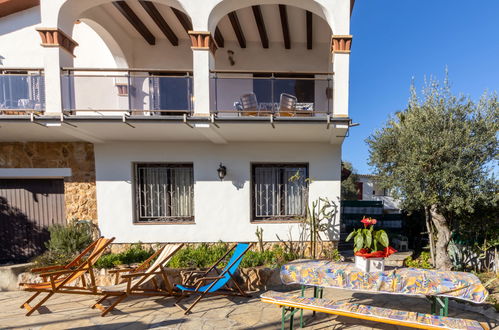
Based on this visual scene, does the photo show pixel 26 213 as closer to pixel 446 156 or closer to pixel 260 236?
pixel 260 236

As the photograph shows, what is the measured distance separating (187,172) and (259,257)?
289 centimetres

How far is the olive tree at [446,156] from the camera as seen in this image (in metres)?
4.18

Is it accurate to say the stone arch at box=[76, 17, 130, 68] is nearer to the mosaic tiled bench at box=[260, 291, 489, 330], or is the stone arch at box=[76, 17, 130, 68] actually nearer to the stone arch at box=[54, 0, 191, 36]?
the stone arch at box=[54, 0, 191, 36]

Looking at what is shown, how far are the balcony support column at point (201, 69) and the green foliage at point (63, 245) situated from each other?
4114mm

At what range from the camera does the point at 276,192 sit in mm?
5953

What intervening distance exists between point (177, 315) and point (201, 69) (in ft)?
15.1

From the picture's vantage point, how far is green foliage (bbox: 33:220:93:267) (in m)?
4.80

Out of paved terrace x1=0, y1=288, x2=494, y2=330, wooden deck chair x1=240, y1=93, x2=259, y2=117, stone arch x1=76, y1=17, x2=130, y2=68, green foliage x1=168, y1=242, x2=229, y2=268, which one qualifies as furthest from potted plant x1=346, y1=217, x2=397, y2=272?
stone arch x1=76, y1=17, x2=130, y2=68

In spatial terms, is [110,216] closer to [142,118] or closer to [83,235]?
[83,235]

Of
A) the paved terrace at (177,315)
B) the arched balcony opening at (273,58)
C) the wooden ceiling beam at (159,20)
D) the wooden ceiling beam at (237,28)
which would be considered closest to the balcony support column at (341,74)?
the arched balcony opening at (273,58)

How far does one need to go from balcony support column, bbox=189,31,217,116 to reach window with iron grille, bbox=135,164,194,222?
6.56ft

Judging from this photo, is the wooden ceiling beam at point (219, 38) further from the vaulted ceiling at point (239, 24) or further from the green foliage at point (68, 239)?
the green foliage at point (68, 239)

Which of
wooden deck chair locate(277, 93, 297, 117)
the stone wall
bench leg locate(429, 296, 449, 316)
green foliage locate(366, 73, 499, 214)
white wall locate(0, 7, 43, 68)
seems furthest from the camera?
white wall locate(0, 7, 43, 68)

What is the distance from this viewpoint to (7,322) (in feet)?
11.0
